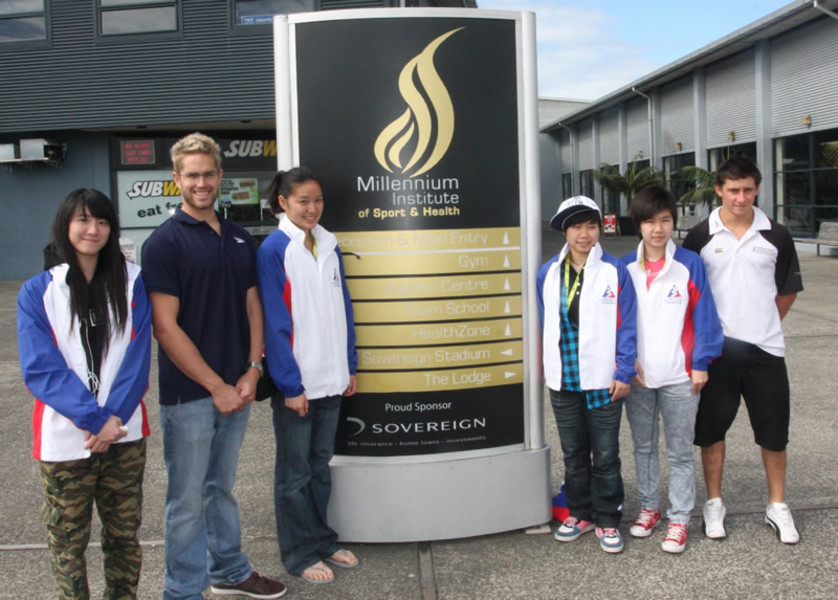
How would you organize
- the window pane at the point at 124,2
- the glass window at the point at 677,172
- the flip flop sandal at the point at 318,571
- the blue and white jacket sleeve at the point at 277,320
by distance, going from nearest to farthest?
the blue and white jacket sleeve at the point at 277,320 < the flip flop sandal at the point at 318,571 < the window pane at the point at 124,2 < the glass window at the point at 677,172

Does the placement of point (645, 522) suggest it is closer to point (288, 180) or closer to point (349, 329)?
point (349, 329)

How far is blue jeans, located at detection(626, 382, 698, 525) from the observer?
146 inches

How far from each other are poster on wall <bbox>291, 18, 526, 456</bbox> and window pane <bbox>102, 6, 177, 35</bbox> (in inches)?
538

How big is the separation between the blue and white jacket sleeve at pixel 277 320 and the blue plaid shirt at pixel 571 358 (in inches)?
47.2

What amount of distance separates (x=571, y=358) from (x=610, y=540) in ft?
2.81

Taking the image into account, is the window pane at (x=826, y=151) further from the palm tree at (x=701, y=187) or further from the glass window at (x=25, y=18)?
the glass window at (x=25, y=18)

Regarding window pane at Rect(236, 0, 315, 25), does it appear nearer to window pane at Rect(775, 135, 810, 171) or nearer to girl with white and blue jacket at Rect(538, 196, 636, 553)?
window pane at Rect(775, 135, 810, 171)

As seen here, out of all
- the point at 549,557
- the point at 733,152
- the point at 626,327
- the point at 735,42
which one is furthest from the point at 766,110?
the point at 549,557

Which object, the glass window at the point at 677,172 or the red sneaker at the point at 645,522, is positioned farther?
the glass window at the point at 677,172

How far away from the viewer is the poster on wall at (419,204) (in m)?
3.61

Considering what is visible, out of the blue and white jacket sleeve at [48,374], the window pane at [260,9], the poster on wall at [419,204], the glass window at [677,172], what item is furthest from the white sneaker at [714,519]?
the glass window at [677,172]

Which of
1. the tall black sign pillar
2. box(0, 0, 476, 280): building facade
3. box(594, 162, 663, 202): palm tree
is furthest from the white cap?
box(594, 162, 663, 202): palm tree

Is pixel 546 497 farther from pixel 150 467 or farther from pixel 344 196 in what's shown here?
pixel 150 467

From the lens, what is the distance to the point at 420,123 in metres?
3.62
